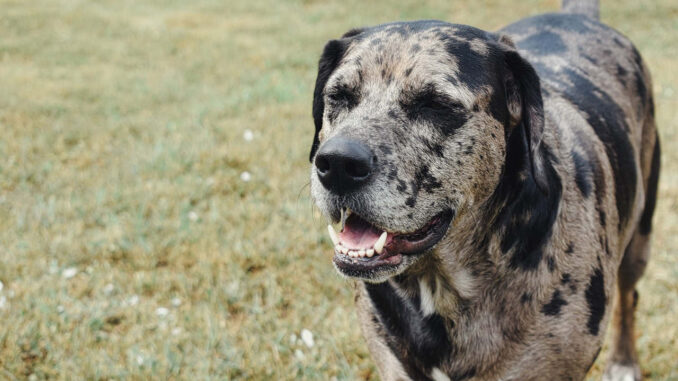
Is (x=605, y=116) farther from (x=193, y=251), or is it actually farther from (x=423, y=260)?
(x=193, y=251)

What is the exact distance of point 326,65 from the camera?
9.03ft

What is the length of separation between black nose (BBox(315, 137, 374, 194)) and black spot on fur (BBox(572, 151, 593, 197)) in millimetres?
1005

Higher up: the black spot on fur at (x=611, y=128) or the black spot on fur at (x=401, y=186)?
the black spot on fur at (x=401, y=186)

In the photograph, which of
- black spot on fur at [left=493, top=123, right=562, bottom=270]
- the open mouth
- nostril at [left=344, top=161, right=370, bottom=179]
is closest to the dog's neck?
A: black spot on fur at [left=493, top=123, right=562, bottom=270]

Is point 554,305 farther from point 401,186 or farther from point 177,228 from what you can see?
point 177,228

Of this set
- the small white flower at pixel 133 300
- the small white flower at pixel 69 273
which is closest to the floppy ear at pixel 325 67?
the small white flower at pixel 133 300

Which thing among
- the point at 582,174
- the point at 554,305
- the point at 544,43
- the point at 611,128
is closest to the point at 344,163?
the point at 554,305

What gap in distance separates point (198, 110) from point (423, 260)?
5.24 m

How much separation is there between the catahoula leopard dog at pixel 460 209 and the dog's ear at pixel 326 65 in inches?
0.9

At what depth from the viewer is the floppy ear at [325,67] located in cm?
268

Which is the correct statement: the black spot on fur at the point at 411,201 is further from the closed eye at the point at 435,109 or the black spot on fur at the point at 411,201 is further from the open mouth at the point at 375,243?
the closed eye at the point at 435,109

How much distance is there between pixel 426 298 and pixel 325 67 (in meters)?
1.09

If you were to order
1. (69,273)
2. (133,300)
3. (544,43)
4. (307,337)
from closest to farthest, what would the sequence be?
(544,43)
(307,337)
(133,300)
(69,273)

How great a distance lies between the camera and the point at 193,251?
4406mm
